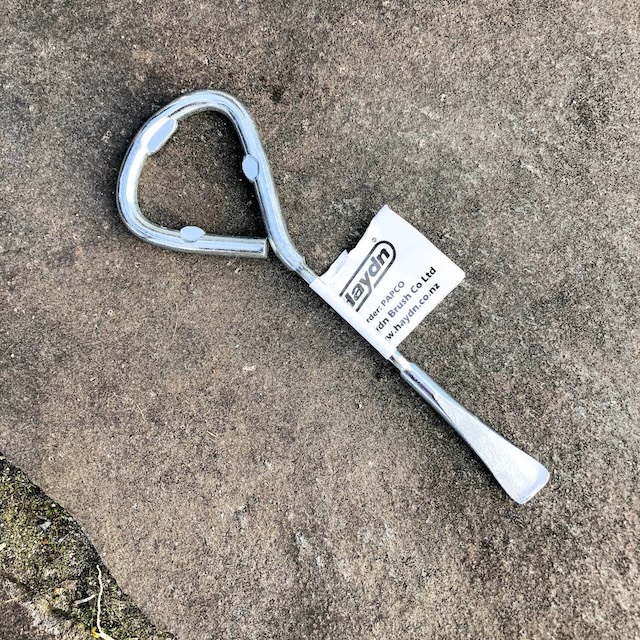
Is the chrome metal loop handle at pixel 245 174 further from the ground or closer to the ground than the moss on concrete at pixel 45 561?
further from the ground

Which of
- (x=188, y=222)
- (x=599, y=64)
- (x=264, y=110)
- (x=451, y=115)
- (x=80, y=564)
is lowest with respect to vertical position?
(x=80, y=564)

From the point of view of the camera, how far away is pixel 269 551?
4.85 ft

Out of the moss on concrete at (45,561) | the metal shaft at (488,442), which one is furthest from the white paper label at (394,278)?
the moss on concrete at (45,561)

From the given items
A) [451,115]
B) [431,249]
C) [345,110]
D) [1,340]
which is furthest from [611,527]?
[1,340]

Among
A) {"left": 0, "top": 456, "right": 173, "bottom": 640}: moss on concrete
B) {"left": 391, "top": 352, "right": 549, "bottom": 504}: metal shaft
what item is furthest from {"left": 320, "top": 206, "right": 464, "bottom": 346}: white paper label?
{"left": 0, "top": 456, "right": 173, "bottom": 640}: moss on concrete

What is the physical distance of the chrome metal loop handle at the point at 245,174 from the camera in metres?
1.42

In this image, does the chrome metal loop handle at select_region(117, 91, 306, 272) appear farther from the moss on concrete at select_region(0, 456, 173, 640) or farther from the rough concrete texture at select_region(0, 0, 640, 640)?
the moss on concrete at select_region(0, 456, 173, 640)

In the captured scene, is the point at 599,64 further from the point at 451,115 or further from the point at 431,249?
the point at 431,249

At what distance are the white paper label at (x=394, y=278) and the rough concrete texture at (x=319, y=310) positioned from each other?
49 mm

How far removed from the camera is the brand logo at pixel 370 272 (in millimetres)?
1479

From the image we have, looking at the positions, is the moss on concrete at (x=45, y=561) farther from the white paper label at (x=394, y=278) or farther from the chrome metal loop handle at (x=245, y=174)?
the white paper label at (x=394, y=278)

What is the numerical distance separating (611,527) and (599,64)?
1.27m

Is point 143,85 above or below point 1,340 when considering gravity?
above

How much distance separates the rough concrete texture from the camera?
1461 mm
